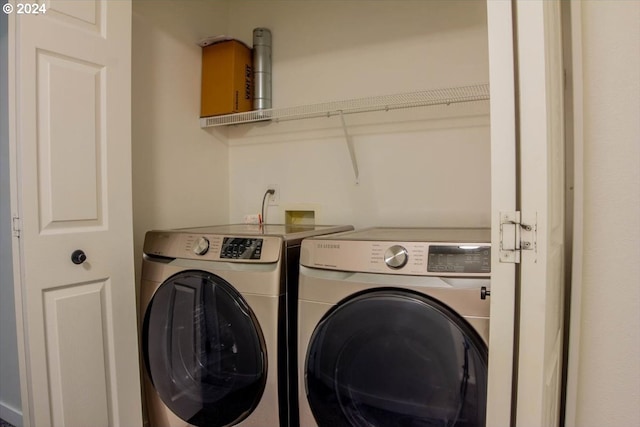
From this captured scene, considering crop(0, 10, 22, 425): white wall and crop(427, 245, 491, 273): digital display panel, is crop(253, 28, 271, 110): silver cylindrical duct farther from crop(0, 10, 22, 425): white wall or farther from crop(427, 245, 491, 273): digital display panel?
crop(427, 245, 491, 273): digital display panel

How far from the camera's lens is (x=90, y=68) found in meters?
1.37

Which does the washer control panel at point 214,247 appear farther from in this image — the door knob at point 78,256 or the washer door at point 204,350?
the door knob at point 78,256

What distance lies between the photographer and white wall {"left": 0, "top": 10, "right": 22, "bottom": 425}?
1.88 metres

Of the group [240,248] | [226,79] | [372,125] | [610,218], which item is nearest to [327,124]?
[372,125]

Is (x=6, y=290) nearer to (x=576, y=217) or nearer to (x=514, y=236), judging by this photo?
(x=514, y=236)

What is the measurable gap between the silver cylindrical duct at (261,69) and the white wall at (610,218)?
1.57 m

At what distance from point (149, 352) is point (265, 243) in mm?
776

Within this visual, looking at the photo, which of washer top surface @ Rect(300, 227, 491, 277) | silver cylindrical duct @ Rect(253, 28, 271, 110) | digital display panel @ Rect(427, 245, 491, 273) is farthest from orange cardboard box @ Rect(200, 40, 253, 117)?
digital display panel @ Rect(427, 245, 491, 273)

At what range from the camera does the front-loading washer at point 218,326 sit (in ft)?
4.02

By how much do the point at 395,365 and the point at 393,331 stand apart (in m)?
0.11

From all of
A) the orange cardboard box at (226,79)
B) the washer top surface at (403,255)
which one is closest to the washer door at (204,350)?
the washer top surface at (403,255)

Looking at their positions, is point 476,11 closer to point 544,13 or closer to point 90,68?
point 544,13

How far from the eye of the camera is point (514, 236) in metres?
0.63

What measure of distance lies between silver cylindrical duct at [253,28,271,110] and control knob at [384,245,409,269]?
134cm
